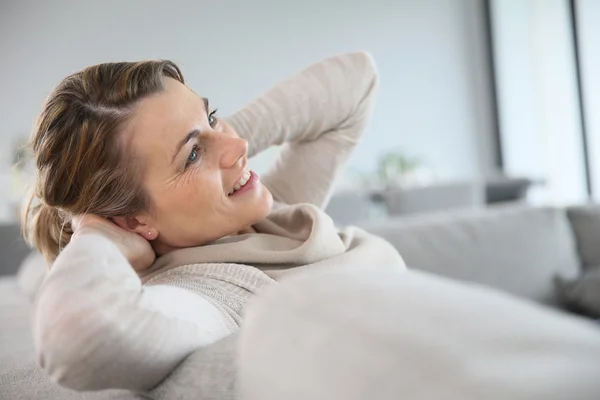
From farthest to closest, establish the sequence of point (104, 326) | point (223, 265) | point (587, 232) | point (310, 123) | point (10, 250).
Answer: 1. point (10, 250)
2. point (587, 232)
3. point (310, 123)
4. point (223, 265)
5. point (104, 326)

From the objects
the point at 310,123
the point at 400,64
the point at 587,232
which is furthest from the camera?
the point at 400,64

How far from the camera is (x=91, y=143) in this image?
90 cm

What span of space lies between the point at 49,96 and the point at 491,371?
0.78 metres

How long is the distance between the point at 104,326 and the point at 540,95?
21.6ft

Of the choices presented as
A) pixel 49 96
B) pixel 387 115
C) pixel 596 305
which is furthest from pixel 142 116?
pixel 387 115

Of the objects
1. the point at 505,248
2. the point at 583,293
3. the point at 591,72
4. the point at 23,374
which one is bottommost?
the point at 591,72

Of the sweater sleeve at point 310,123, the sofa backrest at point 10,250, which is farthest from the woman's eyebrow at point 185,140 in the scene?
the sofa backrest at point 10,250

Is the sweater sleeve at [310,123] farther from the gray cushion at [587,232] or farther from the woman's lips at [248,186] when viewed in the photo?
the gray cushion at [587,232]

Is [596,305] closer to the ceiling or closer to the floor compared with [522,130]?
closer to the ceiling

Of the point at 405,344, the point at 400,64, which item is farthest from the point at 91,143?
the point at 400,64

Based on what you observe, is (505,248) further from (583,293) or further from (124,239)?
(124,239)

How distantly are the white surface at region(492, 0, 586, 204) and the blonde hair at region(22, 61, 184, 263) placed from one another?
18.1 ft

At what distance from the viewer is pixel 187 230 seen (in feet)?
3.16

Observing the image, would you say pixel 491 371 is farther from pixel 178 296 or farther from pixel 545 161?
pixel 545 161
